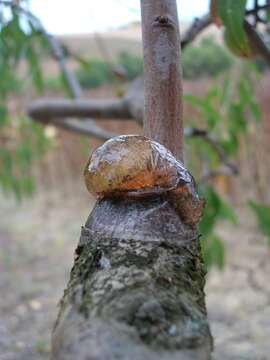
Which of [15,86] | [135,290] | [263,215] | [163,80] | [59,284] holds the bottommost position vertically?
[59,284]

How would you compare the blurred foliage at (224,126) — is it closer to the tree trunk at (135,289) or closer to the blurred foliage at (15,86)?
the blurred foliage at (15,86)

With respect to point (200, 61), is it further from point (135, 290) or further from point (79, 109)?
point (135, 290)

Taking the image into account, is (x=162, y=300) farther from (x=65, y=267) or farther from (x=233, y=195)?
(x=233, y=195)

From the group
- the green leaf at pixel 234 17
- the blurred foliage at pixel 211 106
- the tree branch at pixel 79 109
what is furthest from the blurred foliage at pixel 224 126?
the green leaf at pixel 234 17

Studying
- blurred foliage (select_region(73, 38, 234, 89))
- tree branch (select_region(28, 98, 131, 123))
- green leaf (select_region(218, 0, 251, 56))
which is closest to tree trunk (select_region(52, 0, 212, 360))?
green leaf (select_region(218, 0, 251, 56))

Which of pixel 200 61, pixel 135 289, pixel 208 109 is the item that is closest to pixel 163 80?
pixel 135 289

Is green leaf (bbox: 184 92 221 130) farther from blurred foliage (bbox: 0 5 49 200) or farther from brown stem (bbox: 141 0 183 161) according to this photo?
brown stem (bbox: 141 0 183 161)
